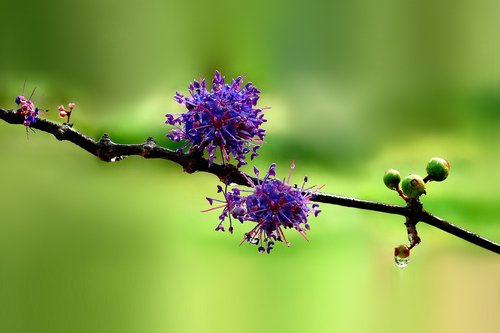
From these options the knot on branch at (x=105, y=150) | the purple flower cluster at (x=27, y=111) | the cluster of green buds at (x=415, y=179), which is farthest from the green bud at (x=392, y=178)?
the purple flower cluster at (x=27, y=111)

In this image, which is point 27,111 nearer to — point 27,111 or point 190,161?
point 27,111

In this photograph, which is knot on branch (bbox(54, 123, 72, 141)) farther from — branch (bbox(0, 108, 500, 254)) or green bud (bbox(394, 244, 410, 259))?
green bud (bbox(394, 244, 410, 259))

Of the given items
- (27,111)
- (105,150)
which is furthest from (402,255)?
(27,111)

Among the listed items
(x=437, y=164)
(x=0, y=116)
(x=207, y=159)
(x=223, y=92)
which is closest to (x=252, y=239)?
(x=207, y=159)

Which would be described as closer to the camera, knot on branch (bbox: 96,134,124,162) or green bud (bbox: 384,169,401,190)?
knot on branch (bbox: 96,134,124,162)

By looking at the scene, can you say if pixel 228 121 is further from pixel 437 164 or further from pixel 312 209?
pixel 437 164

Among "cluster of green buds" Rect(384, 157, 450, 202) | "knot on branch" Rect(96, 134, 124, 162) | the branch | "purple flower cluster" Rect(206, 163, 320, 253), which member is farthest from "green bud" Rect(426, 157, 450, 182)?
"knot on branch" Rect(96, 134, 124, 162)

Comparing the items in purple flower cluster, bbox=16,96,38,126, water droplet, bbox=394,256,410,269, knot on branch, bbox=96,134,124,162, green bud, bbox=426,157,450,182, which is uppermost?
green bud, bbox=426,157,450,182
